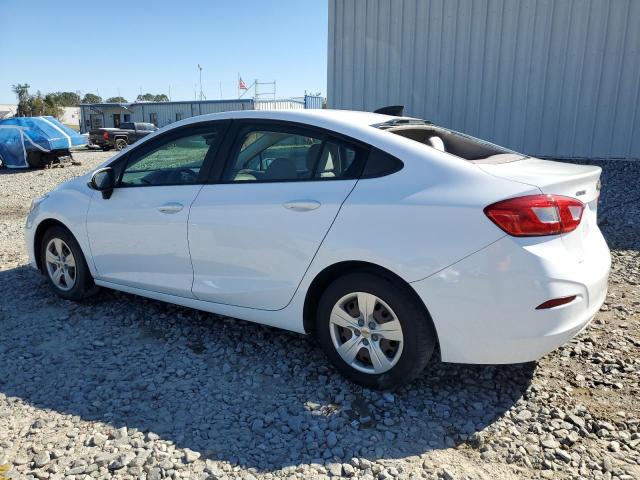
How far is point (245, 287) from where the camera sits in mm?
3340

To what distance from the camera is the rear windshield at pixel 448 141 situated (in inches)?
126

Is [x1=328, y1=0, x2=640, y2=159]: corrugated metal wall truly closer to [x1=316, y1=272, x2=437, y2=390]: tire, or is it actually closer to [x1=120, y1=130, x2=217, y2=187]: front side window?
[x1=120, y1=130, x2=217, y2=187]: front side window

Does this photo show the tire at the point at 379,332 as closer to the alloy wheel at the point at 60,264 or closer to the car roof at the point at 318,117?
the car roof at the point at 318,117

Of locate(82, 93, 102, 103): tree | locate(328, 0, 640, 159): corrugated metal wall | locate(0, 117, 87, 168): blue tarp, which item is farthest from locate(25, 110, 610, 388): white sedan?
locate(82, 93, 102, 103): tree

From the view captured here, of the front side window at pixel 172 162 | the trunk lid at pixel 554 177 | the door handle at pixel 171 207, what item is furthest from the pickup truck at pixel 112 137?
the trunk lid at pixel 554 177

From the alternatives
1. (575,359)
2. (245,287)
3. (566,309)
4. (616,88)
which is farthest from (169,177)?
(616,88)

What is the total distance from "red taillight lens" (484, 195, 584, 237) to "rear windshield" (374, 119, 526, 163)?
0.63 m

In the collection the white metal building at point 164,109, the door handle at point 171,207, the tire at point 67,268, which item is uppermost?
the white metal building at point 164,109

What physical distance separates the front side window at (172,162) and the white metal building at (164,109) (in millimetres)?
32043

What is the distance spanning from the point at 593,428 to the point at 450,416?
2.36ft

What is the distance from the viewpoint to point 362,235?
281cm

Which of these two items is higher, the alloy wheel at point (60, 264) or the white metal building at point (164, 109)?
the white metal building at point (164, 109)

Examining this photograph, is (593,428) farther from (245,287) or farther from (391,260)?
(245,287)

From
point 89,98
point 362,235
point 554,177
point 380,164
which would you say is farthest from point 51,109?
point 554,177
